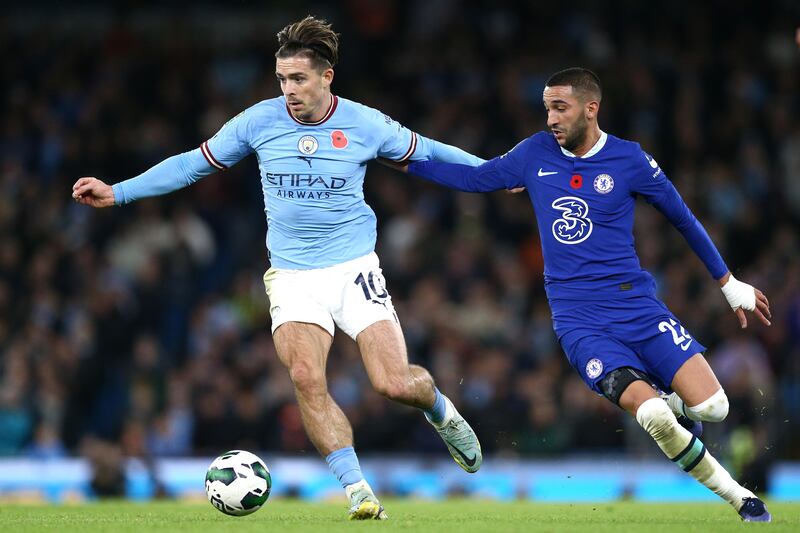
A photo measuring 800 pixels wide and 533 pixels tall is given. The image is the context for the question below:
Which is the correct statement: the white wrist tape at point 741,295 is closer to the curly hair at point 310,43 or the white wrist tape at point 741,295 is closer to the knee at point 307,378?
the knee at point 307,378

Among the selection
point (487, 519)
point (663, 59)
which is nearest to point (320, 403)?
point (487, 519)

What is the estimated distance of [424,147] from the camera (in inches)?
347

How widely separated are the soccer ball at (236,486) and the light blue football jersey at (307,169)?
1.30 m

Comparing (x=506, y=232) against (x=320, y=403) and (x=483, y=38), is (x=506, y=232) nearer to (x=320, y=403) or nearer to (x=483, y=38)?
(x=483, y=38)

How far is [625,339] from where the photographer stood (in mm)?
8102

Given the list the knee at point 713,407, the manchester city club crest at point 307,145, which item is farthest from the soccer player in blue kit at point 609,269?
the manchester city club crest at point 307,145

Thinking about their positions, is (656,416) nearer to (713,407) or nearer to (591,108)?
(713,407)

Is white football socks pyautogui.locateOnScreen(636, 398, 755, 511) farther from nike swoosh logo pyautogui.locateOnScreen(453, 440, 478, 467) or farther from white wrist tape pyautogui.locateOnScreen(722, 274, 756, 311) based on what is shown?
nike swoosh logo pyautogui.locateOnScreen(453, 440, 478, 467)

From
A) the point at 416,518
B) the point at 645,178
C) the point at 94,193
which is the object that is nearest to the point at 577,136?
the point at 645,178

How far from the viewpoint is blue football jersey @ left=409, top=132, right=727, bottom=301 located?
8.21 meters

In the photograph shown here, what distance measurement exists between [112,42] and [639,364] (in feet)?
40.9

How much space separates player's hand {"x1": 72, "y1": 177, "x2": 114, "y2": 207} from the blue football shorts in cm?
293

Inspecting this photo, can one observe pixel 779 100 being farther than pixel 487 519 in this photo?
Yes

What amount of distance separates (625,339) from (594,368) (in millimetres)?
273
